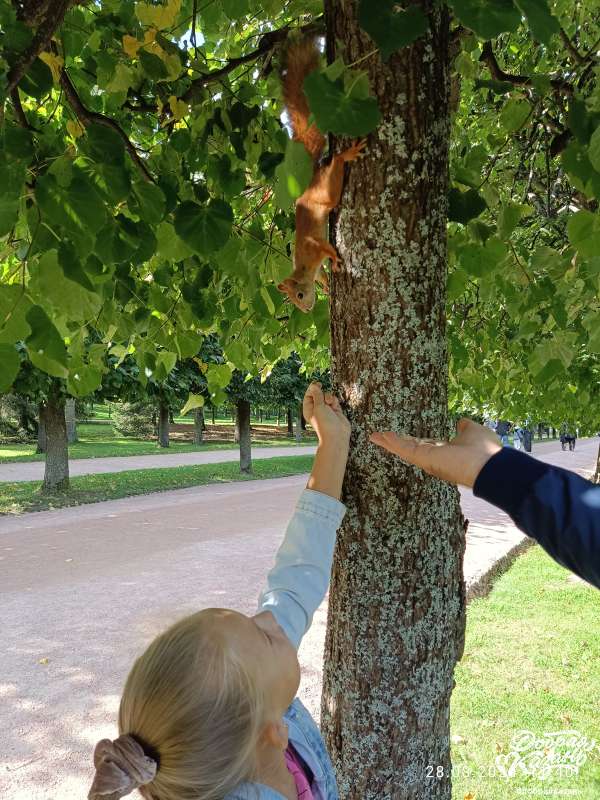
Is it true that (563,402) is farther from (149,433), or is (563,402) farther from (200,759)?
(149,433)

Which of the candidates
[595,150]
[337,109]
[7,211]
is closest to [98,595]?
[7,211]

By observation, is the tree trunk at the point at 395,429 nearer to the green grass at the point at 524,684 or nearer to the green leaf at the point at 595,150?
the green leaf at the point at 595,150

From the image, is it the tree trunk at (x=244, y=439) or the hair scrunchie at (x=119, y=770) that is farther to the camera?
the tree trunk at (x=244, y=439)

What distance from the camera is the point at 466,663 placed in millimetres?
4824

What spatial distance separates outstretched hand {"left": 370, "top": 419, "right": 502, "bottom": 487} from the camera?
1181 mm

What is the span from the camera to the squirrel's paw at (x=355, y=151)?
151 cm

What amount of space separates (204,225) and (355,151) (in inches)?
18.7

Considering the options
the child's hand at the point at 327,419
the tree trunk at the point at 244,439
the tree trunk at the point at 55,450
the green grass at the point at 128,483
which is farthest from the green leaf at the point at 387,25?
the tree trunk at the point at 244,439

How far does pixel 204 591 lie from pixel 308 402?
5091mm

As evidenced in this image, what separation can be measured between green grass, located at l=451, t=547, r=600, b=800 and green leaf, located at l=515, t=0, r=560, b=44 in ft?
11.3

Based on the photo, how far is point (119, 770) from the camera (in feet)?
3.54

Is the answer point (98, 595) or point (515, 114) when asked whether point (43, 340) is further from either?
point (98, 595)

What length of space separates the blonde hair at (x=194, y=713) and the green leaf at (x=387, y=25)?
3.67 feet

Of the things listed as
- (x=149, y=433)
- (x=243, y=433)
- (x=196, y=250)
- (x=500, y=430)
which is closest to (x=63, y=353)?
(x=196, y=250)
